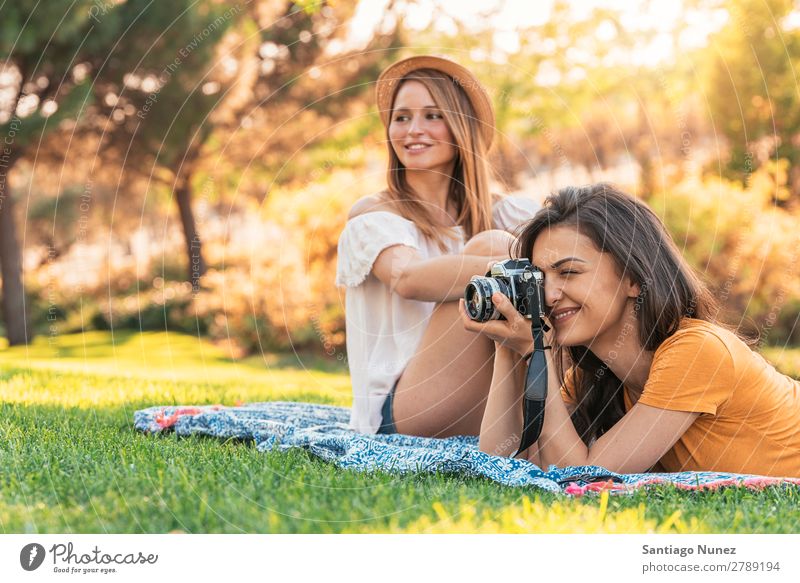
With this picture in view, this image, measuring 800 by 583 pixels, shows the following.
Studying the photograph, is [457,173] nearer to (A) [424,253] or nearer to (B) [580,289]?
(A) [424,253]

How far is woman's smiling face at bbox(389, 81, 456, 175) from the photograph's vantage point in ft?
13.7

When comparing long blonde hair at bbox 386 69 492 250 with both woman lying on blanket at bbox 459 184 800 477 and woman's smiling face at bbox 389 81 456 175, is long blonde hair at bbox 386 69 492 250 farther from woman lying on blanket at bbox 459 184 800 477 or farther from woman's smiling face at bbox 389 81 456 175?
woman lying on blanket at bbox 459 184 800 477

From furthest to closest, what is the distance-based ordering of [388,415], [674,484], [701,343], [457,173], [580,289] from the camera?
[457,173] → [388,415] → [580,289] → [701,343] → [674,484]

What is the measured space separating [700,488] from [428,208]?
1.95 m

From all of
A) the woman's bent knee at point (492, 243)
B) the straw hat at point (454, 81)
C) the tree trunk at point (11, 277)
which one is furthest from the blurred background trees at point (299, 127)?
the woman's bent knee at point (492, 243)

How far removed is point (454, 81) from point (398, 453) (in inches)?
75.2

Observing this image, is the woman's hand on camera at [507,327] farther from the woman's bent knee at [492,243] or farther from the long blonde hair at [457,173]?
the long blonde hair at [457,173]

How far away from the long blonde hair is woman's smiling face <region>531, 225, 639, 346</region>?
109 centimetres

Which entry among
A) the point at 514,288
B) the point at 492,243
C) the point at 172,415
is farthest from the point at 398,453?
the point at 172,415

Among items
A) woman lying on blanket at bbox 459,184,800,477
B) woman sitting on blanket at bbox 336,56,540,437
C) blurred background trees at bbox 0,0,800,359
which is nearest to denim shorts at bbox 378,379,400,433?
woman sitting on blanket at bbox 336,56,540,437

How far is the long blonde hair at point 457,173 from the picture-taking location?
13.7ft

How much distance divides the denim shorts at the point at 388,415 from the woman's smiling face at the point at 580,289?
3.43ft

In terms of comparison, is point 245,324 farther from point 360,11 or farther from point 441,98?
point 441,98

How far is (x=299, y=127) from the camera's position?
15.4 meters
